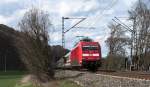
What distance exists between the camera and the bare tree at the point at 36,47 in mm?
55728

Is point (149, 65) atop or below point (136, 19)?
below

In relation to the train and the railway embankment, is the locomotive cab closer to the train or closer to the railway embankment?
the train

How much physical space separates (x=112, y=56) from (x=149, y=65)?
23.2ft

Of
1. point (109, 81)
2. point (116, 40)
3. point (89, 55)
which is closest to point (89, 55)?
point (89, 55)

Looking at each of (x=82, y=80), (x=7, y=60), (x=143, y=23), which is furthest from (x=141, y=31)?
(x=7, y=60)

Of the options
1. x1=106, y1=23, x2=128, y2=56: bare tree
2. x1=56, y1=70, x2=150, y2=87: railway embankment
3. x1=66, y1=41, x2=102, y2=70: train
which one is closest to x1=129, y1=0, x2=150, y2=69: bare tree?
x1=106, y1=23, x2=128, y2=56: bare tree

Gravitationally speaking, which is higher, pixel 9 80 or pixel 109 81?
pixel 109 81

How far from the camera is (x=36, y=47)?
57.4 m

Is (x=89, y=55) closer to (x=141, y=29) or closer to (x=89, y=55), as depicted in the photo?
(x=89, y=55)

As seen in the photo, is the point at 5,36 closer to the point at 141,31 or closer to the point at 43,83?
the point at 141,31

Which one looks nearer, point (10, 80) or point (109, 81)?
point (109, 81)

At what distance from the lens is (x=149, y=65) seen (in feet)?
259

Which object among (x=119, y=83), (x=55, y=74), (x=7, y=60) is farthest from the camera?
(x=7, y=60)

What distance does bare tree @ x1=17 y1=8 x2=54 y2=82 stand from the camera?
183ft
